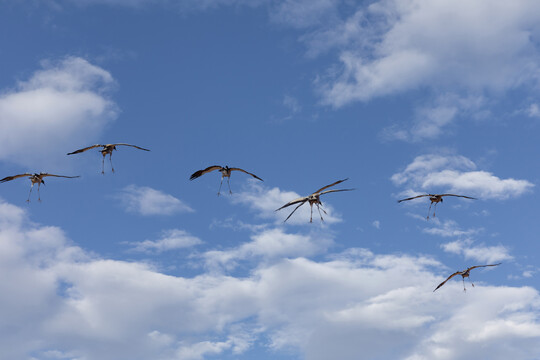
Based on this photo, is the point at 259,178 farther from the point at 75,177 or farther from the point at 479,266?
the point at 479,266

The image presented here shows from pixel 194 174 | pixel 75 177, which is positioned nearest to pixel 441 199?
pixel 194 174

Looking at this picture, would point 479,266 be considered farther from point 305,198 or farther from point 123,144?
point 123,144

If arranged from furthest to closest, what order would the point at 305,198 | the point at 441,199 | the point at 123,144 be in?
the point at 441,199, the point at 123,144, the point at 305,198

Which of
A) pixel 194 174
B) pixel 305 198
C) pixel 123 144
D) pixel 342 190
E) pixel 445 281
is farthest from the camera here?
pixel 445 281

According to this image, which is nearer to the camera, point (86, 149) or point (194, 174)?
point (194, 174)

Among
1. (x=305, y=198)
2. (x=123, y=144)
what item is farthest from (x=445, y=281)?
(x=123, y=144)

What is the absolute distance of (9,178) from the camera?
89375 millimetres

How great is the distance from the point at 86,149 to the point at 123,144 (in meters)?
5.67

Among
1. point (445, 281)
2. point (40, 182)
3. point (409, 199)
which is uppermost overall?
point (40, 182)

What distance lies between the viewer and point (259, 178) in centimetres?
7925

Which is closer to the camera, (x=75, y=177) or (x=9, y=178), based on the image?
(x=75, y=177)

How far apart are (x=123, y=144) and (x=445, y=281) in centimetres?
6197

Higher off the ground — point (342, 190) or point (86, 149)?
point (86, 149)

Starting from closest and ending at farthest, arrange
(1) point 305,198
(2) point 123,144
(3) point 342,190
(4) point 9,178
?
(3) point 342,190 < (1) point 305,198 < (2) point 123,144 < (4) point 9,178
